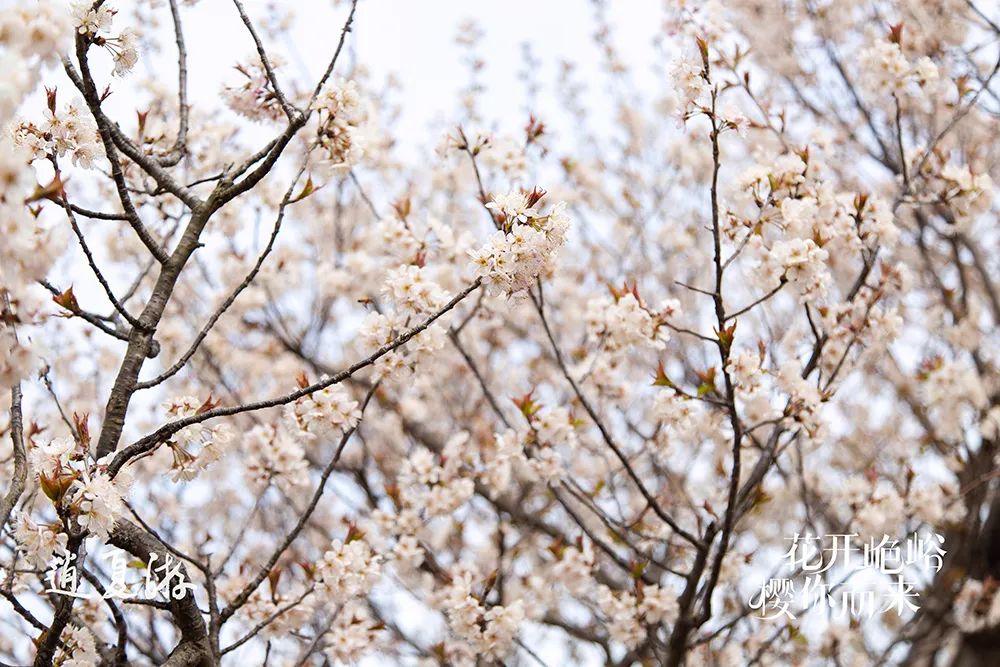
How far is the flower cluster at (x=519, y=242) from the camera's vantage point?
2.13 meters

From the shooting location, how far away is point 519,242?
2.12m

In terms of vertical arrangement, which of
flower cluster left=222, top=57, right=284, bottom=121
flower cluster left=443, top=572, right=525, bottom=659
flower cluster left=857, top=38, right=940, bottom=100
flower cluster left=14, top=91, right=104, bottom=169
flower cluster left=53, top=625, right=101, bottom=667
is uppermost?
flower cluster left=857, top=38, right=940, bottom=100

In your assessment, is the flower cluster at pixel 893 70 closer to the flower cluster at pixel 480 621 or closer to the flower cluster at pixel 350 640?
the flower cluster at pixel 480 621

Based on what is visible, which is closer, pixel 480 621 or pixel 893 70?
pixel 480 621

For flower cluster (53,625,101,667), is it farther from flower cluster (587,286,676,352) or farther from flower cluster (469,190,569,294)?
flower cluster (587,286,676,352)

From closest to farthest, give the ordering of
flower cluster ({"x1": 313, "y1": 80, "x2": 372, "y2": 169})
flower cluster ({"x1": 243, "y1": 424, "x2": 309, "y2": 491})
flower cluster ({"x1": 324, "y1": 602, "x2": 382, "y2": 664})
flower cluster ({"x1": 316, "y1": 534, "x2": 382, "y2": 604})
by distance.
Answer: flower cluster ({"x1": 313, "y1": 80, "x2": 372, "y2": 169}), flower cluster ({"x1": 316, "y1": 534, "x2": 382, "y2": 604}), flower cluster ({"x1": 324, "y1": 602, "x2": 382, "y2": 664}), flower cluster ({"x1": 243, "y1": 424, "x2": 309, "y2": 491})

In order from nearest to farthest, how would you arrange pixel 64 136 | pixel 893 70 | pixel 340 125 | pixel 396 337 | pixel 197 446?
1. pixel 64 136
2. pixel 197 446
3. pixel 340 125
4. pixel 396 337
5. pixel 893 70

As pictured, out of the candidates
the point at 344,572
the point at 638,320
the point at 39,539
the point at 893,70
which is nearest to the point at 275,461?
the point at 344,572

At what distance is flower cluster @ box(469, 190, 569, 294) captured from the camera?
6.99ft

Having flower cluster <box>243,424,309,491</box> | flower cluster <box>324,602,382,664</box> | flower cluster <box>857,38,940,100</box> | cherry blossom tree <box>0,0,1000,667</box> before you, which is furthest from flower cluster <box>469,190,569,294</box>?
flower cluster <box>857,38,940,100</box>

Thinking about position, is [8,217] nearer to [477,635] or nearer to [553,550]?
[477,635]

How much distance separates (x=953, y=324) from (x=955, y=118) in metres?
2.62

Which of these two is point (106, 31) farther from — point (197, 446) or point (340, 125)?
point (197, 446)

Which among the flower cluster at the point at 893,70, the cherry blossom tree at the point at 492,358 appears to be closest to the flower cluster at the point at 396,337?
the cherry blossom tree at the point at 492,358
